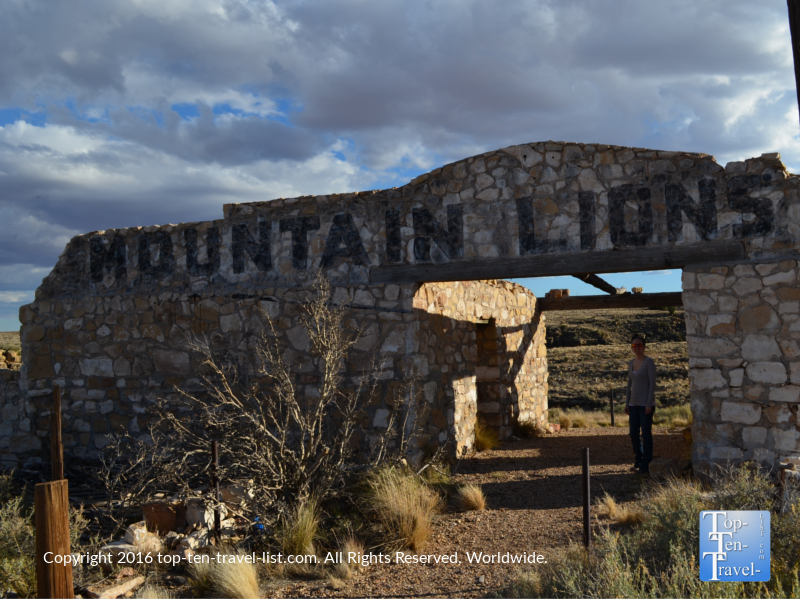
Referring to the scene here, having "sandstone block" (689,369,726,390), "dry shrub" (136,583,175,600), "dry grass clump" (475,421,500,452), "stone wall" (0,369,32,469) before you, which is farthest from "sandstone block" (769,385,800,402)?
"stone wall" (0,369,32,469)

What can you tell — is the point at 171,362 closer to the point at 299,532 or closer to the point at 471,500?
the point at 299,532

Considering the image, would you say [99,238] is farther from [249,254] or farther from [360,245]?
[360,245]

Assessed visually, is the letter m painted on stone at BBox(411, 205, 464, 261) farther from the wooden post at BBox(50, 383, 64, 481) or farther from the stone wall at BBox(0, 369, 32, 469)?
the stone wall at BBox(0, 369, 32, 469)

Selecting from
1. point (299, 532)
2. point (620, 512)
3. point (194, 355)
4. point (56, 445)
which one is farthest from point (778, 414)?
point (194, 355)

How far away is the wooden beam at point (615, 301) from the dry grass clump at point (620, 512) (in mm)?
6418

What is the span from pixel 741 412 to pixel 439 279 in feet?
11.4

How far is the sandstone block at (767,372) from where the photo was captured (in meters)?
6.32

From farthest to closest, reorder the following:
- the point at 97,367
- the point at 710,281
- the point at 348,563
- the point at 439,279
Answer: the point at 97,367 → the point at 439,279 → the point at 710,281 → the point at 348,563

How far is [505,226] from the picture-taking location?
7285 millimetres

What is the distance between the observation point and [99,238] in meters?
9.23

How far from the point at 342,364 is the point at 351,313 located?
2.12 feet

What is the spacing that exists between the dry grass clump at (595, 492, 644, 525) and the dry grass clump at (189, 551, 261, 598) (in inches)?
126

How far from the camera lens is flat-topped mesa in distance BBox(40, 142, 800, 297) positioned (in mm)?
6500

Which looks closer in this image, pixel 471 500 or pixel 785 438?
pixel 785 438
